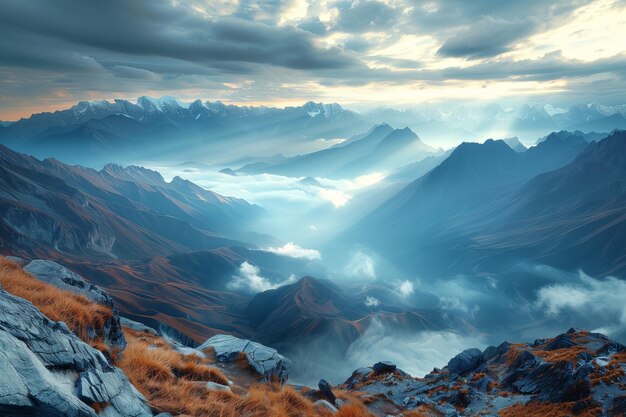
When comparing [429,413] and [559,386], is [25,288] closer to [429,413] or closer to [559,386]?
[429,413]

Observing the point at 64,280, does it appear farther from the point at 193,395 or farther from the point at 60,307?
the point at 193,395

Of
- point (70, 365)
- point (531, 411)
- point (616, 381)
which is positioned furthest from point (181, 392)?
point (616, 381)

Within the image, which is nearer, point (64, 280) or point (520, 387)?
point (64, 280)

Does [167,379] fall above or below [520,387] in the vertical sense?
above

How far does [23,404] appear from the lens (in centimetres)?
743

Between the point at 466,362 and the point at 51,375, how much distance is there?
54.0 meters

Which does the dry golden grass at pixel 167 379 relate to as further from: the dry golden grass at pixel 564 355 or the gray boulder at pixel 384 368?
the gray boulder at pixel 384 368

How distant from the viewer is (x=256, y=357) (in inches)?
983

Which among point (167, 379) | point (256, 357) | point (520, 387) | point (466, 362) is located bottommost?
point (466, 362)

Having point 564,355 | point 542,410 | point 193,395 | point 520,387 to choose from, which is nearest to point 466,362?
point 564,355

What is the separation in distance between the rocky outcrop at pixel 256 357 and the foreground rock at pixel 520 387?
10.7 meters

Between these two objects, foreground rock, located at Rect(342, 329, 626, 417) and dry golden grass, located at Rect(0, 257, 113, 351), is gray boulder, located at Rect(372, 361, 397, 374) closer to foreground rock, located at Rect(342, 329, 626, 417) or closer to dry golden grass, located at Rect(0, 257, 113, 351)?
foreground rock, located at Rect(342, 329, 626, 417)

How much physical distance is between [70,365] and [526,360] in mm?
45882

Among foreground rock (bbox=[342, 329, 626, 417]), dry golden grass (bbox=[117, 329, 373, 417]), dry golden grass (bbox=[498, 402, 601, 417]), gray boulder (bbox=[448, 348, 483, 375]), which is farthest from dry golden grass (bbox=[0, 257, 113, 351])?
gray boulder (bbox=[448, 348, 483, 375])
